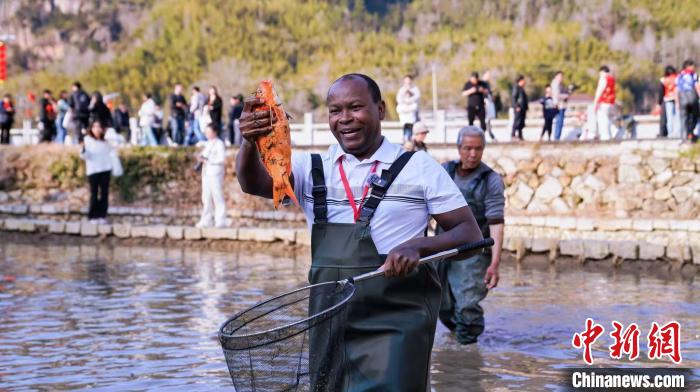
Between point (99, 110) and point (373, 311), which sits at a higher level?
point (99, 110)

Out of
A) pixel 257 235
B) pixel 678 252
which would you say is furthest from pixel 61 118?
pixel 678 252

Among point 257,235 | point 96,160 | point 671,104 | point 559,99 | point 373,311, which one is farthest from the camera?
point 559,99

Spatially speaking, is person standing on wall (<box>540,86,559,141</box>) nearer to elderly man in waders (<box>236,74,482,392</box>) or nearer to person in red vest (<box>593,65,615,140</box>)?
person in red vest (<box>593,65,615,140</box>)

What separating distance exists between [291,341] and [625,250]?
1284 centimetres

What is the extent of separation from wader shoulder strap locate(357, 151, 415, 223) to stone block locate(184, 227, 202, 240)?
51.6ft

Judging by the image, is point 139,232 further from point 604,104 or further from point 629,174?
point 604,104

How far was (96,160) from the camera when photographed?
68.1ft

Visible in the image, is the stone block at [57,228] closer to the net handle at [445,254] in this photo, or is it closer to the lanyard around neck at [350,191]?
the lanyard around neck at [350,191]

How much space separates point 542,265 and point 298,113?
1264 inches

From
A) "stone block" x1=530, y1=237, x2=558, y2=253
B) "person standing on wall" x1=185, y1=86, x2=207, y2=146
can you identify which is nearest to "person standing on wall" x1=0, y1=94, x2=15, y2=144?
"person standing on wall" x1=185, y1=86, x2=207, y2=146

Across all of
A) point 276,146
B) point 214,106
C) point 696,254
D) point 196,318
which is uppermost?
point 214,106

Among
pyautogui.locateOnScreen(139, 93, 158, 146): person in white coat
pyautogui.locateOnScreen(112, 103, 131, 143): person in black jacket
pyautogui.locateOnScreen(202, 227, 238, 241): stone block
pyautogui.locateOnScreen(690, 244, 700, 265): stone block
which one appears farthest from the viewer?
pyautogui.locateOnScreen(112, 103, 131, 143): person in black jacket

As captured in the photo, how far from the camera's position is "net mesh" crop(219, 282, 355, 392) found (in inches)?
167

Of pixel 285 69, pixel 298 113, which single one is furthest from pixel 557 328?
pixel 285 69
